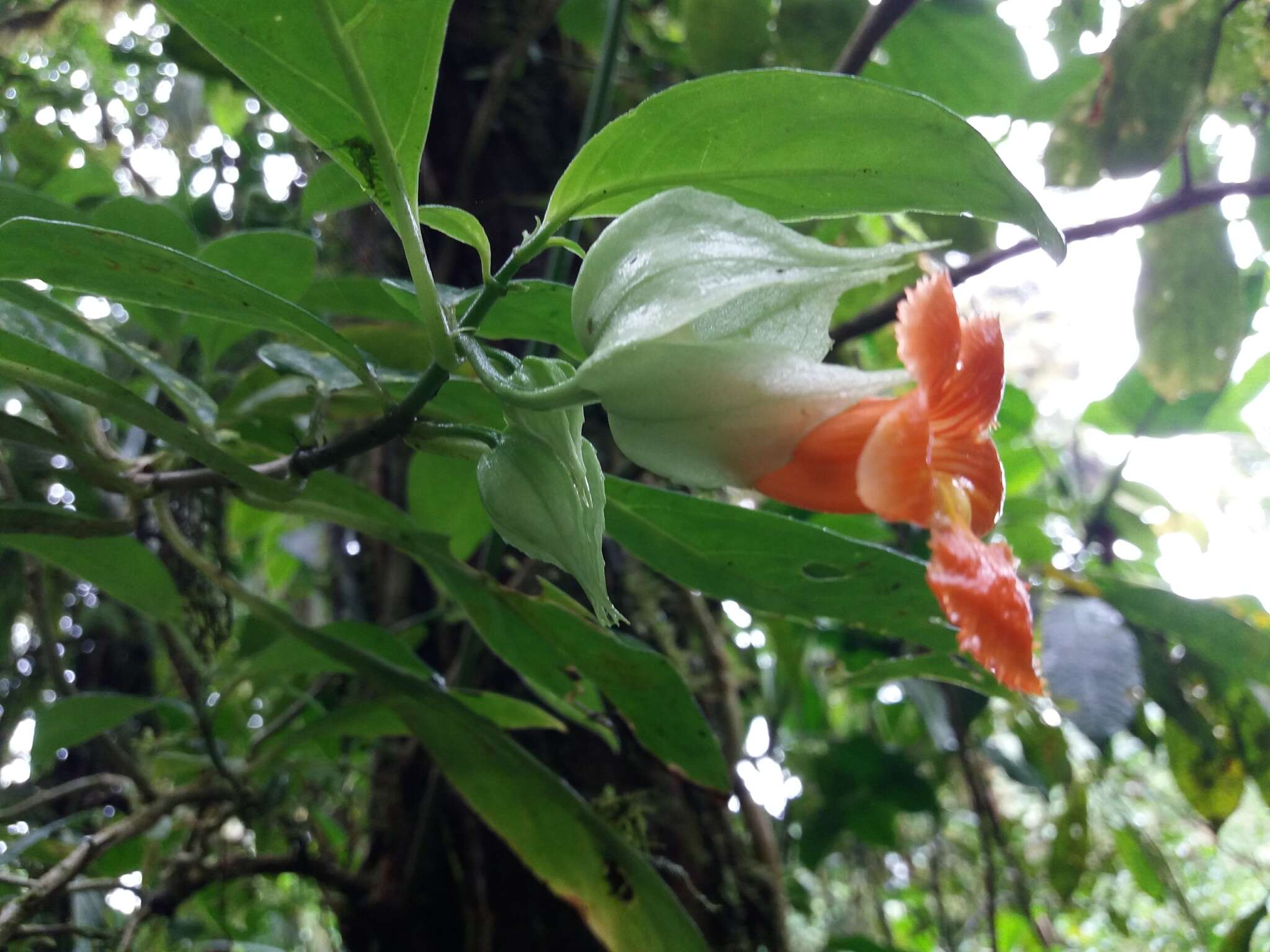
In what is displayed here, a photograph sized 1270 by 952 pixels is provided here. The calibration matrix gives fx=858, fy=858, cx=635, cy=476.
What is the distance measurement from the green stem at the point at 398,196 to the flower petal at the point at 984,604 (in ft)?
0.75

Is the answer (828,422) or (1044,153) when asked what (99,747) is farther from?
(1044,153)

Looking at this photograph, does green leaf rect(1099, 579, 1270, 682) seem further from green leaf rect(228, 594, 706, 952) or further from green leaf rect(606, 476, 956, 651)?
green leaf rect(228, 594, 706, 952)

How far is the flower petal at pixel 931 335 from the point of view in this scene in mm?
365

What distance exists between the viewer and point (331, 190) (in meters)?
0.56

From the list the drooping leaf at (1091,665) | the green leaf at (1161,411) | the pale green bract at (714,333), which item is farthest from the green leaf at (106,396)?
the green leaf at (1161,411)

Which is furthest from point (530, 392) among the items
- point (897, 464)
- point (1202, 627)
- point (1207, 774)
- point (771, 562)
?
point (1207, 774)

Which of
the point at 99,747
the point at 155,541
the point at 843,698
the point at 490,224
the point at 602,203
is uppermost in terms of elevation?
the point at 490,224

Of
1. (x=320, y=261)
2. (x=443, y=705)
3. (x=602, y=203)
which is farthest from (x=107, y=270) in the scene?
(x=320, y=261)

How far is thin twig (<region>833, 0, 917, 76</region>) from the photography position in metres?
0.68

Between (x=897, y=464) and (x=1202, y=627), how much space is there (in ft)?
2.48

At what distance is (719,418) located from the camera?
341 millimetres

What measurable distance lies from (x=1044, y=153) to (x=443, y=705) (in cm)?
84

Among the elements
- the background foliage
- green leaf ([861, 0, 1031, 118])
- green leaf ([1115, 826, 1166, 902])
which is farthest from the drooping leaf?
green leaf ([861, 0, 1031, 118])

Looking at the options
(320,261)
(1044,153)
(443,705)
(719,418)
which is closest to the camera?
(719,418)
